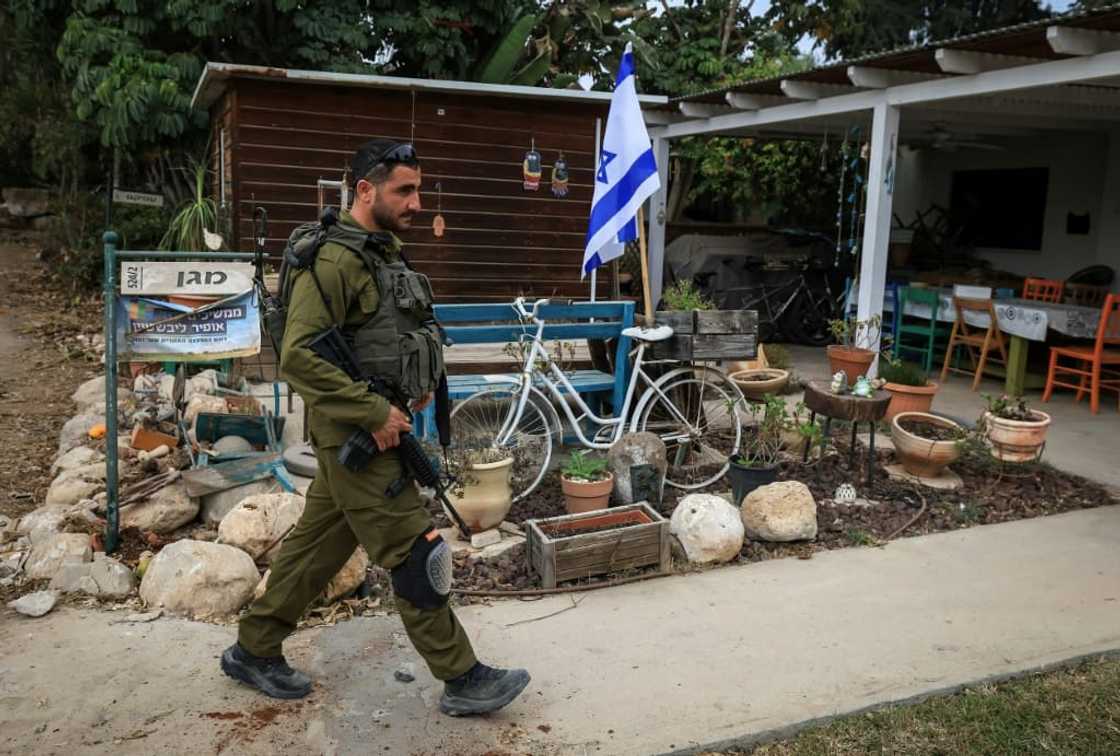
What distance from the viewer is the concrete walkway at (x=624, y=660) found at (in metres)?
3.05

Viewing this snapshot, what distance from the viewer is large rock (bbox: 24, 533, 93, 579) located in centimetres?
419

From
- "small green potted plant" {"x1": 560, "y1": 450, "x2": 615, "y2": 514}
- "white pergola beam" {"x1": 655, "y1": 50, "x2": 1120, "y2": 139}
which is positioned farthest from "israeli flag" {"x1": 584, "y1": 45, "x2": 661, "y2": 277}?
"white pergola beam" {"x1": 655, "y1": 50, "x2": 1120, "y2": 139}

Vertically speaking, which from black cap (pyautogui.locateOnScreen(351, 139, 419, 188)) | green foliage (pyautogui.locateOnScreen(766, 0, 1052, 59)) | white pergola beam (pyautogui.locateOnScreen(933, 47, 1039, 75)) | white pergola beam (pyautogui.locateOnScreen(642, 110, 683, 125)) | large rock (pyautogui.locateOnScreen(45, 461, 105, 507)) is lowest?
large rock (pyautogui.locateOnScreen(45, 461, 105, 507))

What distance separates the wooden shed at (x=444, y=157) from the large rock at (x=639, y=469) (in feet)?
16.8

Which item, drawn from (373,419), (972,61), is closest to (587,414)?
(373,419)

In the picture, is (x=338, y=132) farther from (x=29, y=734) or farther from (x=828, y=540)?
(x=29, y=734)

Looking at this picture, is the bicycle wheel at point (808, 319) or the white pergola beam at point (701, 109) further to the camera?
the bicycle wheel at point (808, 319)

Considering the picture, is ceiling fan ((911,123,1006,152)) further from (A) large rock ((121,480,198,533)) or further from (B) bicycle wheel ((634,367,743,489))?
(A) large rock ((121,480,198,533))

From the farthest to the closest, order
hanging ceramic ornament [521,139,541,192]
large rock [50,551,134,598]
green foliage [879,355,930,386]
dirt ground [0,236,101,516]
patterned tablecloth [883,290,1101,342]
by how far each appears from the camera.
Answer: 1. hanging ceramic ornament [521,139,541,192]
2. patterned tablecloth [883,290,1101,342]
3. green foliage [879,355,930,386]
4. dirt ground [0,236,101,516]
5. large rock [50,551,134,598]

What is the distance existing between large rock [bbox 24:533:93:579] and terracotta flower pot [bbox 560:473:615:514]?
91.7 inches

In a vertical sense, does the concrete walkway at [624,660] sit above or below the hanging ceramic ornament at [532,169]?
below

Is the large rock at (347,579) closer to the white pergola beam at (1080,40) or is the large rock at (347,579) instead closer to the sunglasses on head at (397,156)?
the sunglasses on head at (397,156)

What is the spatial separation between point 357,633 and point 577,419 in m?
2.37

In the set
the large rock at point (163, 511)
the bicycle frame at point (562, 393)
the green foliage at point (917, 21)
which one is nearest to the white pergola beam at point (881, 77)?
the bicycle frame at point (562, 393)
